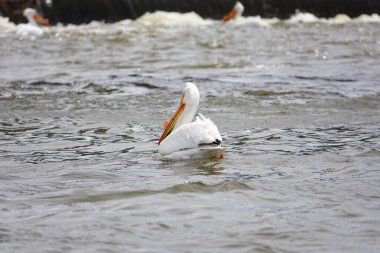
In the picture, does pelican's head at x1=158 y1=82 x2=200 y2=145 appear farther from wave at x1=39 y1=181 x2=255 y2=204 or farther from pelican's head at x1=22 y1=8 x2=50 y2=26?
pelican's head at x1=22 y1=8 x2=50 y2=26

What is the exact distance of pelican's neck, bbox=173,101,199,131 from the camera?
7887 mm

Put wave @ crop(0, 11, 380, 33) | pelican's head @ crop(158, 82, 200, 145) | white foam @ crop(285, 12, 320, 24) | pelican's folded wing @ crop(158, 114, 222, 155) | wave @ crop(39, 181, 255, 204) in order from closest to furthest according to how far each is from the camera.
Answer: wave @ crop(39, 181, 255, 204), pelican's folded wing @ crop(158, 114, 222, 155), pelican's head @ crop(158, 82, 200, 145), wave @ crop(0, 11, 380, 33), white foam @ crop(285, 12, 320, 24)

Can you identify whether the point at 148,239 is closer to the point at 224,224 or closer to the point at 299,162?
the point at 224,224

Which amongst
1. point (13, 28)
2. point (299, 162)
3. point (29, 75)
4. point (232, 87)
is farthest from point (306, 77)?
point (13, 28)

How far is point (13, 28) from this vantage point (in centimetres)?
2780

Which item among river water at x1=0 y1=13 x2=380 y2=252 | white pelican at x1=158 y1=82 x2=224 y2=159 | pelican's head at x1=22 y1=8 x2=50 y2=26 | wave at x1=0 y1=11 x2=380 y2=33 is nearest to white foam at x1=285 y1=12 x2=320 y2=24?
wave at x1=0 y1=11 x2=380 y2=33

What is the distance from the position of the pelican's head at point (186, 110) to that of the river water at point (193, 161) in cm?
33

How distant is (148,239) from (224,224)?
568 mm

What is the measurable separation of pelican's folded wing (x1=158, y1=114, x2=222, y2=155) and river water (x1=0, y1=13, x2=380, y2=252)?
0.52 feet

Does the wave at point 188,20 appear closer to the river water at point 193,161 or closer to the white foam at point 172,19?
the white foam at point 172,19

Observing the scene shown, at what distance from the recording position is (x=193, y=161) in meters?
7.33

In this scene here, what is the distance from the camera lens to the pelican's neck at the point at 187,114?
7887mm

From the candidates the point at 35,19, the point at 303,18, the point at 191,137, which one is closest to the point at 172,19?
the point at 303,18

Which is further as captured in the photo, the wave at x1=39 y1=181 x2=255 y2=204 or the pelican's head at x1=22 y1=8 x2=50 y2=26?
the pelican's head at x1=22 y1=8 x2=50 y2=26
